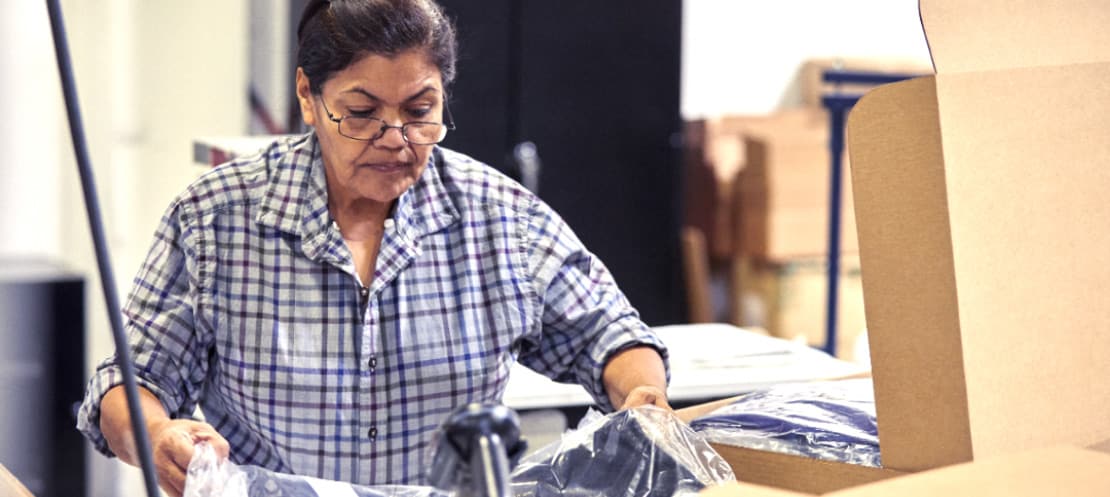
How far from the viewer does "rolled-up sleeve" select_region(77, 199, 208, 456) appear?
136 cm

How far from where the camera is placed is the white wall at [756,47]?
5188 mm

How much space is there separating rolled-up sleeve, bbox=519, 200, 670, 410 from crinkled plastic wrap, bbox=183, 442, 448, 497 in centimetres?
47

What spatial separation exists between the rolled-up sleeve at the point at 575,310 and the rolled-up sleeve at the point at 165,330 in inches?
15.1

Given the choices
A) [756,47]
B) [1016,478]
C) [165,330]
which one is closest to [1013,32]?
[1016,478]

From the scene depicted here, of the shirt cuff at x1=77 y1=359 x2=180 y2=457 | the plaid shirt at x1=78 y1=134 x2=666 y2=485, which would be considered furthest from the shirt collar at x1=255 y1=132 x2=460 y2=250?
the shirt cuff at x1=77 y1=359 x2=180 y2=457

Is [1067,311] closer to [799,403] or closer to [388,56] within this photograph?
[799,403]

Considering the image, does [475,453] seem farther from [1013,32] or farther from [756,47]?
[756,47]

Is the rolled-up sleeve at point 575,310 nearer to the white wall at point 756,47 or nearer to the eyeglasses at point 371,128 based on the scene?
the eyeglasses at point 371,128

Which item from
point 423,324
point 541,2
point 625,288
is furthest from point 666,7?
point 423,324

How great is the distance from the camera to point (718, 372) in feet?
6.17

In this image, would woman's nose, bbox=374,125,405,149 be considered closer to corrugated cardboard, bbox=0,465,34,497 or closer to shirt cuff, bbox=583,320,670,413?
shirt cuff, bbox=583,320,670,413

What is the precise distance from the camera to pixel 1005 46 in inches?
35.5

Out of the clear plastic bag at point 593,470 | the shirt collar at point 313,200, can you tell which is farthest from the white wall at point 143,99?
the clear plastic bag at point 593,470

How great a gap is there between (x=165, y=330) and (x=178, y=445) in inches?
10.6
